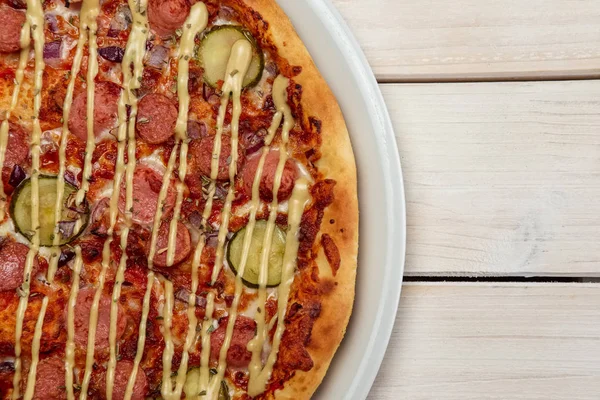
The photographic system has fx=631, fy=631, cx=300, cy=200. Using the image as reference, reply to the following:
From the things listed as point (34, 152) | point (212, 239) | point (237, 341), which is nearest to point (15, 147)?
point (34, 152)

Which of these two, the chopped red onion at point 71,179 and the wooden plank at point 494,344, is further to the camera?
the wooden plank at point 494,344

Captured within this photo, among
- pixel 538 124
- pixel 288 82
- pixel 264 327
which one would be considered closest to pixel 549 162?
pixel 538 124

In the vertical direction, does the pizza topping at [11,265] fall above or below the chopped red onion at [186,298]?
below

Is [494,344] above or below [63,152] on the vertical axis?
below

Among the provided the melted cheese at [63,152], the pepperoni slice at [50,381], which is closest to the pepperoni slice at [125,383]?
Answer: the pepperoni slice at [50,381]

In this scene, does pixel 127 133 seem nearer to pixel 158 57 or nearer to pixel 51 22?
pixel 158 57

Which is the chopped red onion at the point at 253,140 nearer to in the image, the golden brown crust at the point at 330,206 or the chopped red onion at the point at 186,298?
the golden brown crust at the point at 330,206

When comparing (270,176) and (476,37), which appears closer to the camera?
(270,176)
